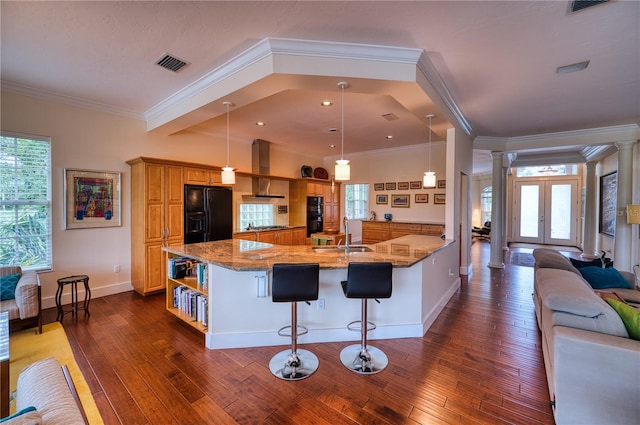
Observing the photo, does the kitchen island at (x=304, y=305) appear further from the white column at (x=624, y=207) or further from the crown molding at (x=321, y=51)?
the white column at (x=624, y=207)

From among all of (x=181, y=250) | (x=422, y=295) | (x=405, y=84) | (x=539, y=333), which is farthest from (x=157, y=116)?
(x=539, y=333)

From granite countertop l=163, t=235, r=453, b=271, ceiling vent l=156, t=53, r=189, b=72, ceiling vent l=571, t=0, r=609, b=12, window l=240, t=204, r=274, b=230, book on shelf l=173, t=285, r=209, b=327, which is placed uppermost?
ceiling vent l=156, t=53, r=189, b=72

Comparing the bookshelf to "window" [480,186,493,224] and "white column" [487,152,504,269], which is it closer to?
"white column" [487,152,504,269]

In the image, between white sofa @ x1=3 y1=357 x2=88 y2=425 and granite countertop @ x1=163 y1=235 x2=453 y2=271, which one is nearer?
white sofa @ x1=3 y1=357 x2=88 y2=425

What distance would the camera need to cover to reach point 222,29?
2289 millimetres

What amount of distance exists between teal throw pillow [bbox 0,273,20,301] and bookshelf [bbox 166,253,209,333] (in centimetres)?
153

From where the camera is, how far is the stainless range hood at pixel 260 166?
6.13m

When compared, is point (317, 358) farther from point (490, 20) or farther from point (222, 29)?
point (490, 20)

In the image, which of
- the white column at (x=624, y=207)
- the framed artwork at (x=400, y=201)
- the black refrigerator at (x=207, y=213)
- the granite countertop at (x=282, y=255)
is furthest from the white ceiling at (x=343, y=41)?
the framed artwork at (x=400, y=201)

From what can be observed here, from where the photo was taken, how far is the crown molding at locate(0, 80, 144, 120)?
3418mm

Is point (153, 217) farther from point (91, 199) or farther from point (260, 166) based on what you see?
point (260, 166)

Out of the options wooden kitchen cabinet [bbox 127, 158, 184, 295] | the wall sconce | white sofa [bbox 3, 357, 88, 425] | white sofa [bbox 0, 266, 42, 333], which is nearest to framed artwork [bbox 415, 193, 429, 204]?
the wall sconce

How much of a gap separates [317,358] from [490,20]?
317cm

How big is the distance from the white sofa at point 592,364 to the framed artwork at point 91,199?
5434mm
